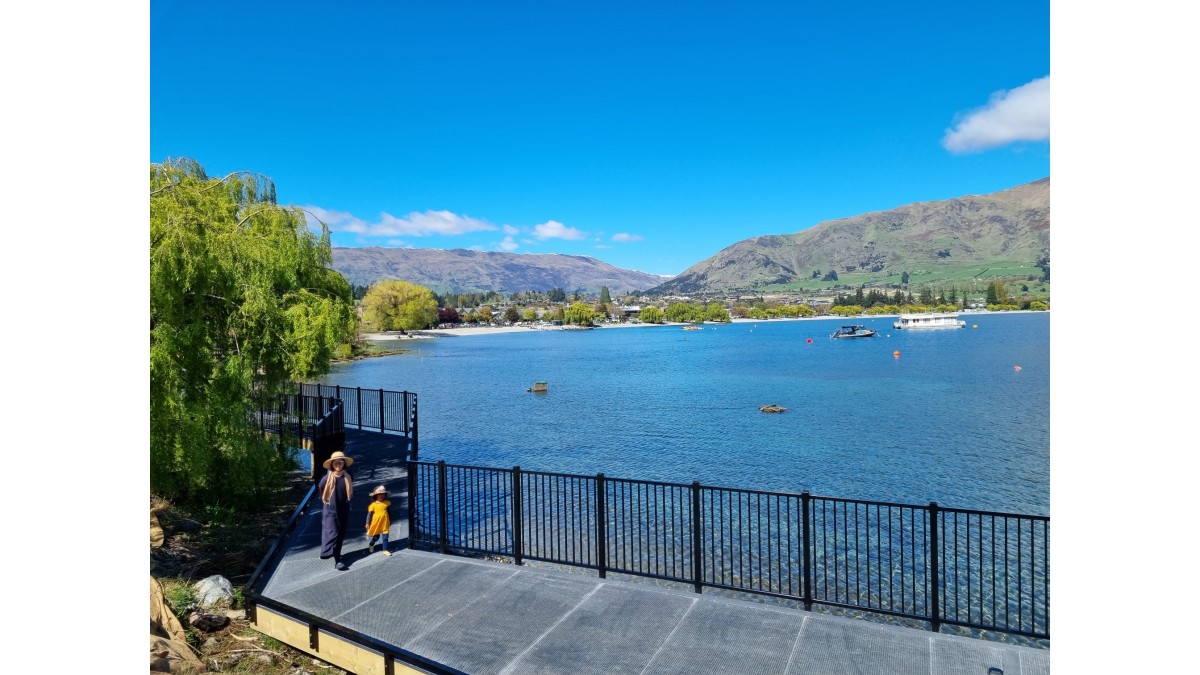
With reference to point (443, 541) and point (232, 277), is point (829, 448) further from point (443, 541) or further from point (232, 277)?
point (232, 277)

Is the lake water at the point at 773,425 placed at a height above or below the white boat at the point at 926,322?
below

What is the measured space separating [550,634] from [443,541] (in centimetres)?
359

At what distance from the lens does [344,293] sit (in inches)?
718

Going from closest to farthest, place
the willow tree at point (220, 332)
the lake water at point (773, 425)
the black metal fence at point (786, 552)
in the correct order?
the black metal fence at point (786, 552)
the willow tree at point (220, 332)
the lake water at point (773, 425)

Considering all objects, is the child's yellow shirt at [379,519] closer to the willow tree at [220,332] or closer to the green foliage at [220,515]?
the willow tree at [220,332]

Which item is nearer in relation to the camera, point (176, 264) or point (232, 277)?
point (176, 264)

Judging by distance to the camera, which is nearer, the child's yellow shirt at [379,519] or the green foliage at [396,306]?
the child's yellow shirt at [379,519]

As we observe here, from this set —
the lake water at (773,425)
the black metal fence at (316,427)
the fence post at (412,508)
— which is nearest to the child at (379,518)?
the fence post at (412,508)

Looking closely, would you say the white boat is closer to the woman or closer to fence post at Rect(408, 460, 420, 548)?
fence post at Rect(408, 460, 420, 548)

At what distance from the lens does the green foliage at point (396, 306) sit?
143 meters

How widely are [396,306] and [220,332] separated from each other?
140 meters

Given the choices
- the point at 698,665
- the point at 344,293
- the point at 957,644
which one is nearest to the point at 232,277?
the point at 344,293

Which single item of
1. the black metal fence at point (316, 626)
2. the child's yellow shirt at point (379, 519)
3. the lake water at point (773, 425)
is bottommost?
the lake water at point (773, 425)

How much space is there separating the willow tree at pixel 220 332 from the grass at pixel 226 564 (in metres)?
0.48
